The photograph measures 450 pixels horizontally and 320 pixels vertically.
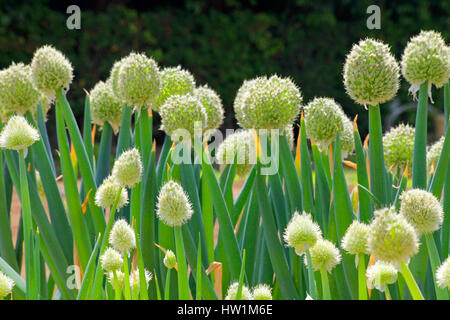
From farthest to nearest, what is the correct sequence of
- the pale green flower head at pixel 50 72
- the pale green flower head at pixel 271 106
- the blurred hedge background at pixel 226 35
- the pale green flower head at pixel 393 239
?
the blurred hedge background at pixel 226 35, the pale green flower head at pixel 50 72, the pale green flower head at pixel 271 106, the pale green flower head at pixel 393 239

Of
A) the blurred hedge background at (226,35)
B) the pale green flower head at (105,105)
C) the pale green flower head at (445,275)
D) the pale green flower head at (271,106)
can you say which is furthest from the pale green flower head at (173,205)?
the blurred hedge background at (226,35)

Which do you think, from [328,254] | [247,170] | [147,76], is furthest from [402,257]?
[247,170]

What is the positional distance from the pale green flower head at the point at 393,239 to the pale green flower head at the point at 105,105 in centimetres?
101

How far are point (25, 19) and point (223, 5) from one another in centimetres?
245

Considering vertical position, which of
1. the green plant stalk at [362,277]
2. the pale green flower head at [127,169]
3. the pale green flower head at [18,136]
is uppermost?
the pale green flower head at [18,136]

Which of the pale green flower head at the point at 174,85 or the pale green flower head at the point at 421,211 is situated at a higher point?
the pale green flower head at the point at 174,85

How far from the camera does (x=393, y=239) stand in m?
0.74

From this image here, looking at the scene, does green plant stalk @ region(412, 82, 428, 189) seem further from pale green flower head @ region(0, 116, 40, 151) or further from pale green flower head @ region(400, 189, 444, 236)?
pale green flower head @ region(0, 116, 40, 151)

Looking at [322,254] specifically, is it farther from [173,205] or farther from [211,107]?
[211,107]

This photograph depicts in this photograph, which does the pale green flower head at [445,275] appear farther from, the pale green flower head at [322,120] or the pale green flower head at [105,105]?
the pale green flower head at [105,105]

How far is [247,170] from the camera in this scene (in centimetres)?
157

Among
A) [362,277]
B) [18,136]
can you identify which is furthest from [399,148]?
[18,136]

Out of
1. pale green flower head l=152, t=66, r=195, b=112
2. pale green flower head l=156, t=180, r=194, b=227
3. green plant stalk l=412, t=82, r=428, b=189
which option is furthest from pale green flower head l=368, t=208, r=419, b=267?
pale green flower head l=152, t=66, r=195, b=112

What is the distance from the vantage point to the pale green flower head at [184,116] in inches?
47.1
